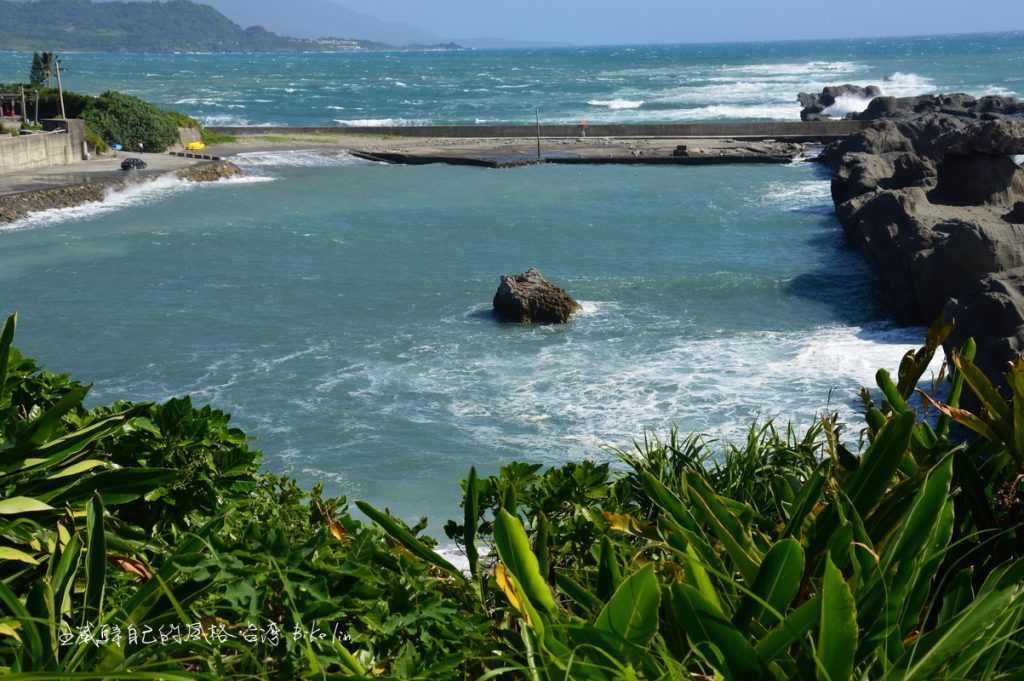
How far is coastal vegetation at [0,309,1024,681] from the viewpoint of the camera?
2.82 metres

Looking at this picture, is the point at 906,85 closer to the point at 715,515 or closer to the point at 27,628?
the point at 715,515

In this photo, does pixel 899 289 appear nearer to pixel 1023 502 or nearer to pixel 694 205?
pixel 694 205

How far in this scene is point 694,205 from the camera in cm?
4009

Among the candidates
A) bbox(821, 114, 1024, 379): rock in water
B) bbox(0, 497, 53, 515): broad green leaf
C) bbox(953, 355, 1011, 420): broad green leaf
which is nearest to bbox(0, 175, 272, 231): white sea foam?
bbox(821, 114, 1024, 379): rock in water

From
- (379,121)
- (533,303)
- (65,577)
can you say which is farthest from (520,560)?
(379,121)

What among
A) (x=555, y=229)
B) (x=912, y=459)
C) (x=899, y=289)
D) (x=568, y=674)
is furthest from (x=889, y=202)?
(x=568, y=674)

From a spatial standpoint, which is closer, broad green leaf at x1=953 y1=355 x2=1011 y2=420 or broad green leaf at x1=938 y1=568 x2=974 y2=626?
broad green leaf at x1=938 y1=568 x2=974 y2=626

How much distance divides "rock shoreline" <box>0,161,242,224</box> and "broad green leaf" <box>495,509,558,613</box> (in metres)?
37.3

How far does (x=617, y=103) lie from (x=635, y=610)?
97.5 m

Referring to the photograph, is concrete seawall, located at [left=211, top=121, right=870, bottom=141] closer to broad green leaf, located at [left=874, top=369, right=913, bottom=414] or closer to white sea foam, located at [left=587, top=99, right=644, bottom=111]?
white sea foam, located at [left=587, top=99, right=644, bottom=111]

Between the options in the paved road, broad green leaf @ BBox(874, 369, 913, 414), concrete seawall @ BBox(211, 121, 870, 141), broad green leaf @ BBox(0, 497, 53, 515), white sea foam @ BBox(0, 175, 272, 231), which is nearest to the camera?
broad green leaf @ BBox(0, 497, 53, 515)

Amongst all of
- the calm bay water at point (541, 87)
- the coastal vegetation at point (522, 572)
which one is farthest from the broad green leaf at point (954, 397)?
the calm bay water at point (541, 87)

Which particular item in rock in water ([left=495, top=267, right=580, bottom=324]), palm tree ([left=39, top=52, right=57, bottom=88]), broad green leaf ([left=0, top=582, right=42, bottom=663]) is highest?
palm tree ([left=39, top=52, right=57, bottom=88])

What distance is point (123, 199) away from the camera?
42.2 m
